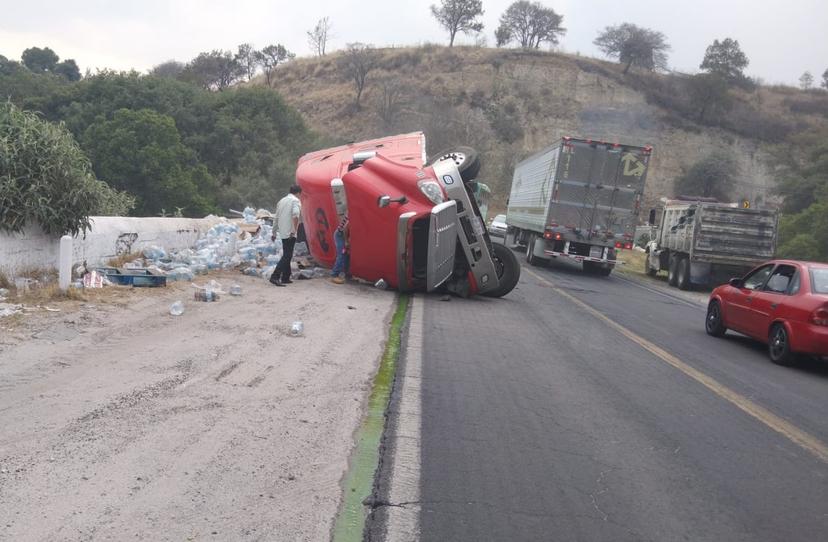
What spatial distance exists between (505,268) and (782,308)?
5.05 metres

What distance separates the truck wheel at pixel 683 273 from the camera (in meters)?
23.9

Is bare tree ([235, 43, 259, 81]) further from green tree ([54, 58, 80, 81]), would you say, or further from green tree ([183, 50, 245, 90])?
green tree ([54, 58, 80, 81])

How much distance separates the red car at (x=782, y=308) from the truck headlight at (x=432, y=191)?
4950 mm

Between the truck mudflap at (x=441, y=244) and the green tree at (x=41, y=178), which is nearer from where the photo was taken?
the green tree at (x=41, y=178)

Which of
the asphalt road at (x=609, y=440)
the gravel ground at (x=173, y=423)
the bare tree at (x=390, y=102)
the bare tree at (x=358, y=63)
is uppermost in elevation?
the bare tree at (x=358, y=63)

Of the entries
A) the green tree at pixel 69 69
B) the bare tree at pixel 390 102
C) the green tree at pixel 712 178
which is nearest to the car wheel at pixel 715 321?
the green tree at pixel 712 178

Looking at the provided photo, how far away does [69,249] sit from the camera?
9.95 meters

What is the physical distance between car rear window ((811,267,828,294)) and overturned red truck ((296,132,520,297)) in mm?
5088

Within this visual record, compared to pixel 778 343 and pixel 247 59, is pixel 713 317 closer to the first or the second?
pixel 778 343

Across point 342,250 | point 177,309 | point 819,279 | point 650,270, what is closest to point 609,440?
point 177,309

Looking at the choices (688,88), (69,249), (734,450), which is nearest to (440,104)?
(688,88)

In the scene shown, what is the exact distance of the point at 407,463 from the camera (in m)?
5.01

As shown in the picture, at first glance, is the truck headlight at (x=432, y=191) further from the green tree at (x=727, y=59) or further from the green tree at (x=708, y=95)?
the green tree at (x=727, y=59)

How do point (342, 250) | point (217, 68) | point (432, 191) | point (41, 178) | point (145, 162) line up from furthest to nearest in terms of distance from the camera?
point (217, 68), point (145, 162), point (342, 250), point (432, 191), point (41, 178)
